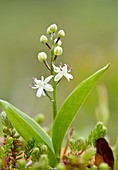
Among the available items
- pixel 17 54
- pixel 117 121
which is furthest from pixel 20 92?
pixel 17 54

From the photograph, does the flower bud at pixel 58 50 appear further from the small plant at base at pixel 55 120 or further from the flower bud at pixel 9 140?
the flower bud at pixel 9 140

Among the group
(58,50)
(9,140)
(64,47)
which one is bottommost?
(9,140)

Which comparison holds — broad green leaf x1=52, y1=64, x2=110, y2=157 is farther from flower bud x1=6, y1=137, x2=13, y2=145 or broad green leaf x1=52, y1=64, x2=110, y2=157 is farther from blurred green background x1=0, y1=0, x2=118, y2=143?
blurred green background x1=0, y1=0, x2=118, y2=143

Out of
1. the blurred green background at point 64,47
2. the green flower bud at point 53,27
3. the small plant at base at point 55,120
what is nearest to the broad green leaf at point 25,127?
the small plant at base at point 55,120

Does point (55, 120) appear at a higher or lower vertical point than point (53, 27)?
lower

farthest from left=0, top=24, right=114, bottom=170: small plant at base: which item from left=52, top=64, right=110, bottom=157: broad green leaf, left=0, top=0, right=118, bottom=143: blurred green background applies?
left=0, top=0, right=118, bottom=143: blurred green background

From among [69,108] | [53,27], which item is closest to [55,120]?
[69,108]

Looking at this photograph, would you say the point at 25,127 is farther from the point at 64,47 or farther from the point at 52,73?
the point at 64,47
